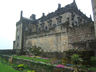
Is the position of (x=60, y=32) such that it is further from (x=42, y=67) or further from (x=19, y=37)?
(x=19, y=37)

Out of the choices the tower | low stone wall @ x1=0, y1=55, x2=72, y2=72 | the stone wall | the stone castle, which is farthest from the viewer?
the tower

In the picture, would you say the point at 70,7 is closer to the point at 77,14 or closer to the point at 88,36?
the point at 77,14

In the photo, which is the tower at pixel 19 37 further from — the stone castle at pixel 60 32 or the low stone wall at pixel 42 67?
the low stone wall at pixel 42 67

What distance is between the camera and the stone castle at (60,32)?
14.6 meters

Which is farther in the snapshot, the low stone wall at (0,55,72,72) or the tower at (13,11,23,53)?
the tower at (13,11,23,53)

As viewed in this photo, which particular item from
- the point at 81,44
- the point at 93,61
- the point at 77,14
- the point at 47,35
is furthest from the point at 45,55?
the point at 77,14

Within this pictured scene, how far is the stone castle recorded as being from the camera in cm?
1456

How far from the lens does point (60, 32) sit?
17750 millimetres

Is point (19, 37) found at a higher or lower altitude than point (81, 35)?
higher

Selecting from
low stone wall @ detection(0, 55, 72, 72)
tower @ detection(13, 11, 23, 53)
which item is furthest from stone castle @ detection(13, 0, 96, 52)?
low stone wall @ detection(0, 55, 72, 72)

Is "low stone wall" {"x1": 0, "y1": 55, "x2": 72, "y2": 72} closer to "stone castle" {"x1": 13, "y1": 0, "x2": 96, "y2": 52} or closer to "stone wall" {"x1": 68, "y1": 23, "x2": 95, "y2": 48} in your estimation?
"stone castle" {"x1": 13, "y1": 0, "x2": 96, "y2": 52}

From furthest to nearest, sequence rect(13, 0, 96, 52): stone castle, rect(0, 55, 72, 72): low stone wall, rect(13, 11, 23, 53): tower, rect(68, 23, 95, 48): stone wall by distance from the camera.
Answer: rect(13, 11, 23, 53): tower
rect(13, 0, 96, 52): stone castle
rect(68, 23, 95, 48): stone wall
rect(0, 55, 72, 72): low stone wall

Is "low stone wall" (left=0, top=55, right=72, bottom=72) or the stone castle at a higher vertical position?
the stone castle

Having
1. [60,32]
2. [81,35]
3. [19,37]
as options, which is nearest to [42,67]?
[81,35]
